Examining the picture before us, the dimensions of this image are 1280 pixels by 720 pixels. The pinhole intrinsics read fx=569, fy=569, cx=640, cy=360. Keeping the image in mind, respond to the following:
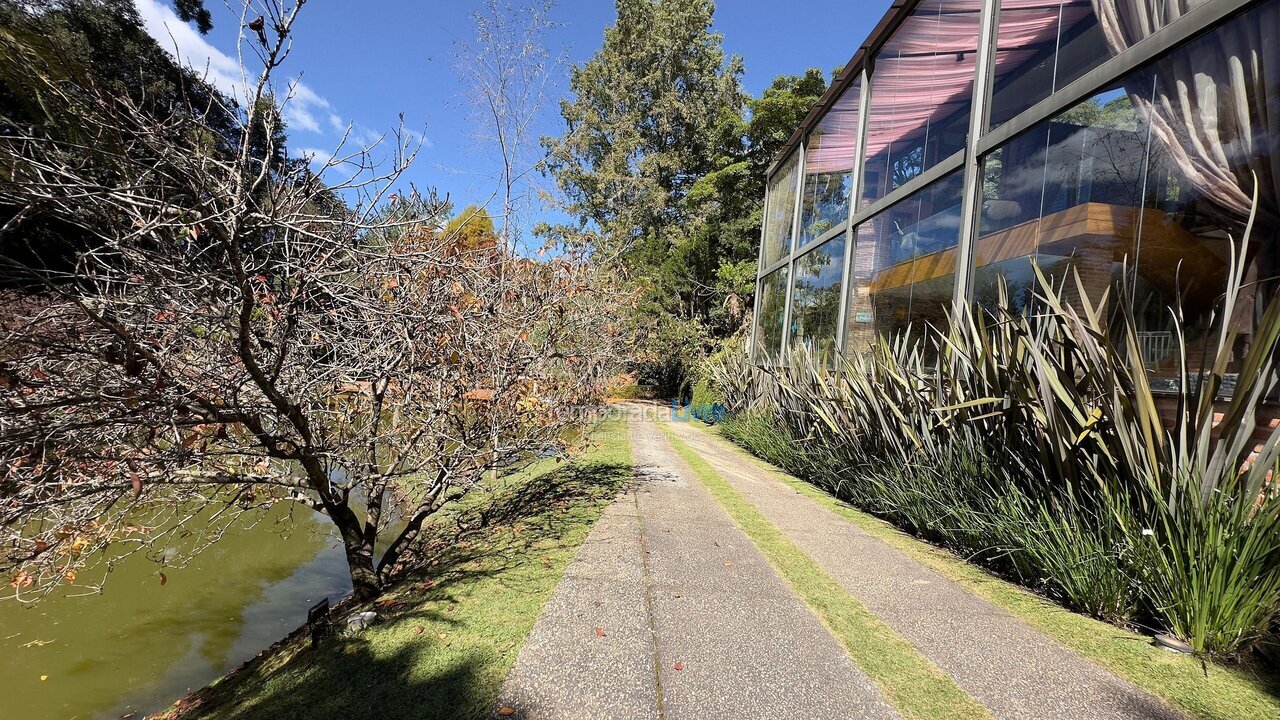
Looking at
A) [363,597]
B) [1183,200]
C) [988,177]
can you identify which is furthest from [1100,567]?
[363,597]

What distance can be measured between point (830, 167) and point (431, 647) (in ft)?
34.7

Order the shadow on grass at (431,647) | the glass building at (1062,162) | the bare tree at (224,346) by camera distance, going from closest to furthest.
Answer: the bare tree at (224,346) → the shadow on grass at (431,647) → the glass building at (1062,162)

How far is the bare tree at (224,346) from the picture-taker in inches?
88.4

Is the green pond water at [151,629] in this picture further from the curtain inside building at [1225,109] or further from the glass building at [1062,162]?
the curtain inside building at [1225,109]

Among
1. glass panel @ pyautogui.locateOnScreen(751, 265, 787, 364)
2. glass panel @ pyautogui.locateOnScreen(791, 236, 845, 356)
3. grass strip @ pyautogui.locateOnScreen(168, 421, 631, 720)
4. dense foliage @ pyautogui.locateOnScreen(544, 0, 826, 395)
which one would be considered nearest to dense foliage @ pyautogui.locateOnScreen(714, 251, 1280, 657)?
grass strip @ pyautogui.locateOnScreen(168, 421, 631, 720)

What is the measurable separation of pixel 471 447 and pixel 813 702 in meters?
3.19

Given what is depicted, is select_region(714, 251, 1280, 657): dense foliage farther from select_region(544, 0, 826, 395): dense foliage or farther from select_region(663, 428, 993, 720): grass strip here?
select_region(544, 0, 826, 395): dense foliage

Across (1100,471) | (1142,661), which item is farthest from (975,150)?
(1142,661)

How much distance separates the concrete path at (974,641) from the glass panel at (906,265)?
2978mm

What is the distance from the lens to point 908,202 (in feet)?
24.7

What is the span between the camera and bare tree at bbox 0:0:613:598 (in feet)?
7.37

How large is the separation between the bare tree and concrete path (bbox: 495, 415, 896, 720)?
162 centimetres

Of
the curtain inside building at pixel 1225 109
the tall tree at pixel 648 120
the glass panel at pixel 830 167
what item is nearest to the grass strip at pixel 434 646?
the curtain inside building at pixel 1225 109

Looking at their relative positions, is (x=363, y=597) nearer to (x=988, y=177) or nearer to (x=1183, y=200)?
(x=1183, y=200)
